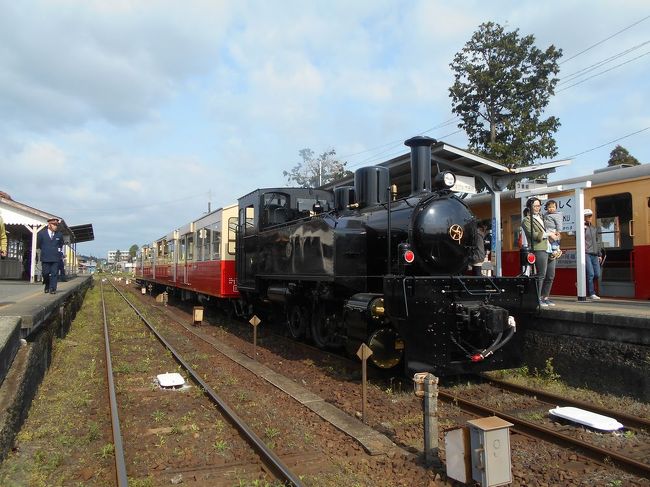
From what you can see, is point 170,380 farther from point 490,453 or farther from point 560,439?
point 560,439

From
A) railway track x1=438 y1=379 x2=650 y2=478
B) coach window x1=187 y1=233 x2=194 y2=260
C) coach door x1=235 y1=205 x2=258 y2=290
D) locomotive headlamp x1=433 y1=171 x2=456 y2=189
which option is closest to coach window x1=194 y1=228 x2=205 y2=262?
coach window x1=187 y1=233 x2=194 y2=260

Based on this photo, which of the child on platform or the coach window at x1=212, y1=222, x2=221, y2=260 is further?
the coach window at x1=212, y1=222, x2=221, y2=260

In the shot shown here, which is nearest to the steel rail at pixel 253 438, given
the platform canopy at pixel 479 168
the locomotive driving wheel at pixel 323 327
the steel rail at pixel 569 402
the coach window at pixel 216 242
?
the locomotive driving wheel at pixel 323 327

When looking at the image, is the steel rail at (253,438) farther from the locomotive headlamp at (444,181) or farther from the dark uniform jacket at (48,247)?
the dark uniform jacket at (48,247)

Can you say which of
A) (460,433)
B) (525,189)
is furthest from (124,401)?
(525,189)

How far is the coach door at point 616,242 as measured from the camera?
31.3 ft

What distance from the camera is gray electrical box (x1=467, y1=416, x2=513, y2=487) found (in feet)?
11.3

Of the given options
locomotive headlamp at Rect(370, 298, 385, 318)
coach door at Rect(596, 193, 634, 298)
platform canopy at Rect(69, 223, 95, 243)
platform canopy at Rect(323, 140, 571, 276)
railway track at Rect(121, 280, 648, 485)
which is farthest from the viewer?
platform canopy at Rect(69, 223, 95, 243)

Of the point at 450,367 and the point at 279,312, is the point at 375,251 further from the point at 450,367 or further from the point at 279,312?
the point at 279,312

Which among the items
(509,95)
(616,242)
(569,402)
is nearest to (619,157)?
(509,95)

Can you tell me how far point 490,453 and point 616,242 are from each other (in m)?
8.43

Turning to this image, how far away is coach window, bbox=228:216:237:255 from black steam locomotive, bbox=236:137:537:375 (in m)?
3.53

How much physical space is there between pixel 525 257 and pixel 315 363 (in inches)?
141

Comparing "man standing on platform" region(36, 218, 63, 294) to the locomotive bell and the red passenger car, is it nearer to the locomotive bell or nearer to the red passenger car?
the red passenger car
